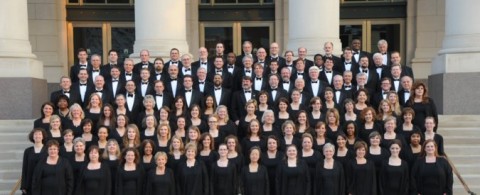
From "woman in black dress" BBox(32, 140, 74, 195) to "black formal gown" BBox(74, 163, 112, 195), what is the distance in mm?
178

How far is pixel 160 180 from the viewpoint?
29.0ft

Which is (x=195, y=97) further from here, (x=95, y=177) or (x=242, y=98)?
(x=95, y=177)

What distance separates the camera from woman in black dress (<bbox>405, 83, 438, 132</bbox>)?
10.6 metres

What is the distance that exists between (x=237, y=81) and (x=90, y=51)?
8.54 m

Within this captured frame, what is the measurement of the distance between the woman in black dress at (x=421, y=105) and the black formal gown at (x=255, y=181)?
3.04 m

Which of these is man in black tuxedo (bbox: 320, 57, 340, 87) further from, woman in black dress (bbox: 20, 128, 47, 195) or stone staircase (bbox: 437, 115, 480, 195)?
woman in black dress (bbox: 20, 128, 47, 195)

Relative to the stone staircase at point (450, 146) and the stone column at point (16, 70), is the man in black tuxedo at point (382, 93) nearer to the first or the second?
the stone staircase at point (450, 146)

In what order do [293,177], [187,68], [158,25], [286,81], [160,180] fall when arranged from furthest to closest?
[158,25], [187,68], [286,81], [293,177], [160,180]

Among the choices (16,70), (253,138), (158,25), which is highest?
(158,25)

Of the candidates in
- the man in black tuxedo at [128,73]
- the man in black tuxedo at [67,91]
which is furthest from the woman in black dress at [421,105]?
the man in black tuxedo at [67,91]

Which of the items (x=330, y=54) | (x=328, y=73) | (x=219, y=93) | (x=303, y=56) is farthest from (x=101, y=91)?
(x=330, y=54)

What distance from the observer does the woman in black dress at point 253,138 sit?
9.46m

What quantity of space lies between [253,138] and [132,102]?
241 cm

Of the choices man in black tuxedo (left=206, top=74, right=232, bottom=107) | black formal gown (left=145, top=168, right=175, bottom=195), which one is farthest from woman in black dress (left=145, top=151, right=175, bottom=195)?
man in black tuxedo (left=206, top=74, right=232, bottom=107)
